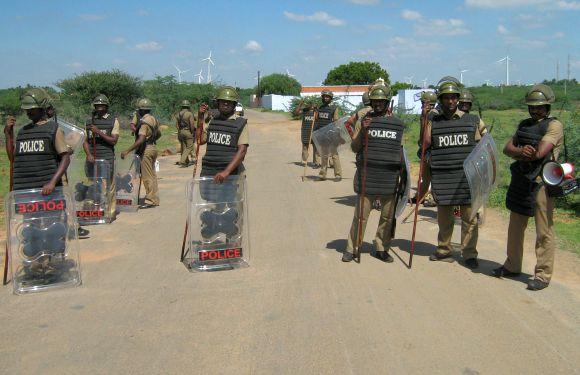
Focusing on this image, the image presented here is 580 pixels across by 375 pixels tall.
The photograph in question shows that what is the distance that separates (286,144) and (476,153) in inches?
778

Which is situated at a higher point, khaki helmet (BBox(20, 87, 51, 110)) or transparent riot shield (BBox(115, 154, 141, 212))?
khaki helmet (BBox(20, 87, 51, 110))

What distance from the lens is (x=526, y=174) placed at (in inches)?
237

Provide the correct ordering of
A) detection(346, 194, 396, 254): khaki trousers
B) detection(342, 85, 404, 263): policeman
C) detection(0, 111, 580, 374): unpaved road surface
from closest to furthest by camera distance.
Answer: detection(0, 111, 580, 374): unpaved road surface < detection(342, 85, 404, 263): policeman < detection(346, 194, 396, 254): khaki trousers

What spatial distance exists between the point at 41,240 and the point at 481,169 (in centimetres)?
497

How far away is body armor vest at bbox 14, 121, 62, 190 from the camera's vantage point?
20.8 feet

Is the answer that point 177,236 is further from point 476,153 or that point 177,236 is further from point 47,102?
point 476,153

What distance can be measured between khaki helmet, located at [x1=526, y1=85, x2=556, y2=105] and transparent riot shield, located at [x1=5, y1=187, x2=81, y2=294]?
198 inches

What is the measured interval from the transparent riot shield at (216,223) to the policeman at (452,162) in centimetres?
235

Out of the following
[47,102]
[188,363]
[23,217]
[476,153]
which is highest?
[47,102]

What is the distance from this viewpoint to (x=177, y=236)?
837cm

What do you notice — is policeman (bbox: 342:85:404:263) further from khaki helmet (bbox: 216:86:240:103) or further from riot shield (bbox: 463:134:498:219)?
khaki helmet (bbox: 216:86:240:103)

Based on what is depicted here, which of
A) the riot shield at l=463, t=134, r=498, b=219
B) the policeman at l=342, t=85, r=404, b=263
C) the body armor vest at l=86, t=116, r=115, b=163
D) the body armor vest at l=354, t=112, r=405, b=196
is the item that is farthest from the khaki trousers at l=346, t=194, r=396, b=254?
the body armor vest at l=86, t=116, r=115, b=163

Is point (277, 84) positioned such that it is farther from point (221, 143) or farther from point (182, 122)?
point (221, 143)

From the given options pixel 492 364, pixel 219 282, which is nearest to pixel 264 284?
pixel 219 282
